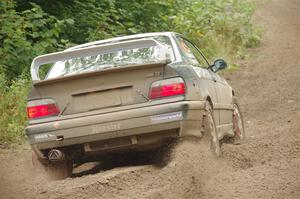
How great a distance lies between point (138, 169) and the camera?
628 centimetres

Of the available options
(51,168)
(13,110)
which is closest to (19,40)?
(13,110)

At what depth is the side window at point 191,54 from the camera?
24.1 ft

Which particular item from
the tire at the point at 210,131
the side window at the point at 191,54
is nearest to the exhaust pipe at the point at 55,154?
the tire at the point at 210,131

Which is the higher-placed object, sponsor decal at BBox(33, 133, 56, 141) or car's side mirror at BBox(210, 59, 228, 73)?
car's side mirror at BBox(210, 59, 228, 73)

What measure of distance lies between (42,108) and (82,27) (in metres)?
7.91

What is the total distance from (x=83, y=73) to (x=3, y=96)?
15.2 feet

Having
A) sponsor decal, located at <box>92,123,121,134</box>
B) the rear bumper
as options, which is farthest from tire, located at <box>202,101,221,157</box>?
sponsor decal, located at <box>92,123,121,134</box>

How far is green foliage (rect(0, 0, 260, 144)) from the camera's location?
431 inches

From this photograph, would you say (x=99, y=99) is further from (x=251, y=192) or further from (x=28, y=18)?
(x=28, y=18)

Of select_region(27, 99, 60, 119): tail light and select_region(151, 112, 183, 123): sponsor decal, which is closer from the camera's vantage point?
select_region(151, 112, 183, 123): sponsor decal

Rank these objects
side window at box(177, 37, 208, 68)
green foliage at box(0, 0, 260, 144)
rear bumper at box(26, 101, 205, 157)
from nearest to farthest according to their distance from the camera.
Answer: rear bumper at box(26, 101, 205, 157), side window at box(177, 37, 208, 68), green foliage at box(0, 0, 260, 144)

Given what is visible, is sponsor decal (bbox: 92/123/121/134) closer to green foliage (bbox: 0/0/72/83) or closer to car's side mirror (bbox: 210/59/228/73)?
car's side mirror (bbox: 210/59/228/73)

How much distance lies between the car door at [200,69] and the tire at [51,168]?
1.62 metres

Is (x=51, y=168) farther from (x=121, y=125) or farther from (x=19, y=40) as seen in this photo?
(x=19, y=40)
